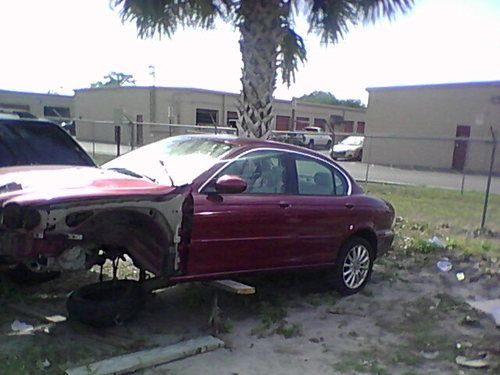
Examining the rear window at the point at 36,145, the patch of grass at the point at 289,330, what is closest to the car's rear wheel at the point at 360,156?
the rear window at the point at 36,145

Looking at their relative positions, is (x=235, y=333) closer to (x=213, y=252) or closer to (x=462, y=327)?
(x=213, y=252)

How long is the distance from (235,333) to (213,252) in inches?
31.2

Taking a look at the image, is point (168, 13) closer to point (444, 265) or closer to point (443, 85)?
point (444, 265)

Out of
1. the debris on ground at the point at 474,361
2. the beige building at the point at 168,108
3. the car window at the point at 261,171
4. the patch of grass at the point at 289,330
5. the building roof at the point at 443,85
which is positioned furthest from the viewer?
the beige building at the point at 168,108

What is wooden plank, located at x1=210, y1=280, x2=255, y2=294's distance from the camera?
4.36 metres

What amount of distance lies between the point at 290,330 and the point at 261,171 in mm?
1624

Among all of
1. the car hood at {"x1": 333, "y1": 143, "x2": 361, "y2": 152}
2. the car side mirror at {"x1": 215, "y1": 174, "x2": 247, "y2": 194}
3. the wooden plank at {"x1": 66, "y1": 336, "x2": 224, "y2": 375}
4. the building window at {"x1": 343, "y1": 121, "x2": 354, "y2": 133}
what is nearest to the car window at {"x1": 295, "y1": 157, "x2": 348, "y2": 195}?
the car side mirror at {"x1": 215, "y1": 174, "x2": 247, "y2": 194}

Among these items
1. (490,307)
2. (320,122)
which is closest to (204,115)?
(320,122)

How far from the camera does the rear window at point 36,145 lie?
5.33m

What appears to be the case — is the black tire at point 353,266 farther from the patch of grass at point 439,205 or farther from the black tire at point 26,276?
the patch of grass at point 439,205

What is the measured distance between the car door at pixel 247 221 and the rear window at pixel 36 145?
212cm

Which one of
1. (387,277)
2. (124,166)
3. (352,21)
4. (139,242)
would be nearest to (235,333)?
(139,242)

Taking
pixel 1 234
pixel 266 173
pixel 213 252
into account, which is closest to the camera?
pixel 1 234

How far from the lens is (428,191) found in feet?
48.1
